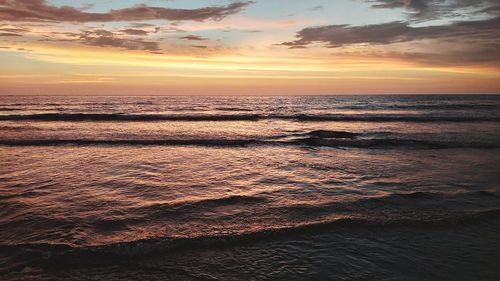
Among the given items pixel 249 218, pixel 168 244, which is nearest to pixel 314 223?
pixel 249 218

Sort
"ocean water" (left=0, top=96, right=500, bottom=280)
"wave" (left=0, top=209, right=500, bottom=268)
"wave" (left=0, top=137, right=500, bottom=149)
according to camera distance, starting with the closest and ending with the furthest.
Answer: "ocean water" (left=0, top=96, right=500, bottom=280) → "wave" (left=0, top=209, right=500, bottom=268) → "wave" (left=0, top=137, right=500, bottom=149)

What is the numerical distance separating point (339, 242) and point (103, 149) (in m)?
14.2

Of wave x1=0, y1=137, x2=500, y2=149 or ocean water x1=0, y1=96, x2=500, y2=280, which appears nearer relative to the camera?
ocean water x1=0, y1=96, x2=500, y2=280

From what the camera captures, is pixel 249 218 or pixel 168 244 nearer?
pixel 168 244

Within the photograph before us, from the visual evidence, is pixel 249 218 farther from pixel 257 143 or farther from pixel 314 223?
pixel 257 143

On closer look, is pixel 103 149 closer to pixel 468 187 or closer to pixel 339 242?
pixel 339 242

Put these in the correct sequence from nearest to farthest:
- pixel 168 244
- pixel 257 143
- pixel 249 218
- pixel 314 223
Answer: pixel 168 244 → pixel 314 223 → pixel 249 218 → pixel 257 143

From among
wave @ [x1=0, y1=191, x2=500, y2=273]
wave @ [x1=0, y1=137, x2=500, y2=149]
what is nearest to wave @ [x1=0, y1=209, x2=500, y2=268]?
wave @ [x1=0, y1=191, x2=500, y2=273]

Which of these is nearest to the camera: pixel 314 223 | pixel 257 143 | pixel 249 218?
pixel 314 223

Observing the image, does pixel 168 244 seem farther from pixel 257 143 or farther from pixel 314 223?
pixel 257 143

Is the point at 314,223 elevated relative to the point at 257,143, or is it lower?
lower

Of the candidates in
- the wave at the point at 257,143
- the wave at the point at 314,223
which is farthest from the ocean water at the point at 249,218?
the wave at the point at 257,143

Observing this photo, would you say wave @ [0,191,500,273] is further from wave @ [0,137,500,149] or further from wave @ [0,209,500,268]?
wave @ [0,137,500,149]

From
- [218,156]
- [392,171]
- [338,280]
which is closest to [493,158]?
[392,171]
